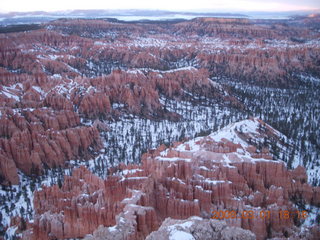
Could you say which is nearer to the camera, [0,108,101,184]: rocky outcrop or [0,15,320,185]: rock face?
[0,108,101,184]: rocky outcrop

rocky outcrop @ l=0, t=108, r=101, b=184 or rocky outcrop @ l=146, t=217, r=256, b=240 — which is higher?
rocky outcrop @ l=146, t=217, r=256, b=240

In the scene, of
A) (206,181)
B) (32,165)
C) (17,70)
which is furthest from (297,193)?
(17,70)

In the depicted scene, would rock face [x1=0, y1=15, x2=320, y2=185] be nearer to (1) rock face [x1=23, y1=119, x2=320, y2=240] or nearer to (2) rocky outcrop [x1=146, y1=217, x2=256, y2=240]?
(1) rock face [x1=23, y1=119, x2=320, y2=240]
